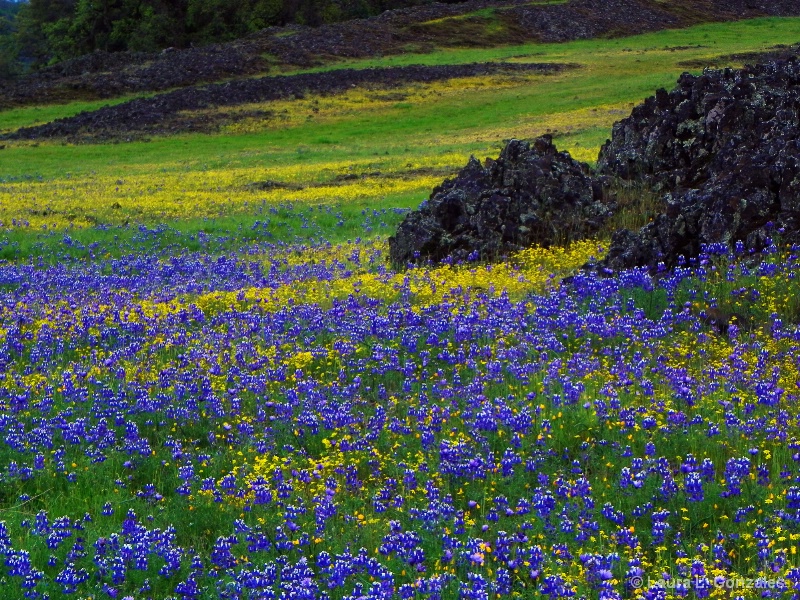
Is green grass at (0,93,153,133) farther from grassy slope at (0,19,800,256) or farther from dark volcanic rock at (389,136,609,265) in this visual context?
dark volcanic rock at (389,136,609,265)

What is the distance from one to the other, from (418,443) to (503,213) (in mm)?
7681

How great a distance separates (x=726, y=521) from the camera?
545 centimetres

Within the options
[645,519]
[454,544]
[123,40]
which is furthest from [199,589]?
[123,40]

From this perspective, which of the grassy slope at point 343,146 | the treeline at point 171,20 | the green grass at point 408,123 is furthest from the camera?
the treeline at point 171,20

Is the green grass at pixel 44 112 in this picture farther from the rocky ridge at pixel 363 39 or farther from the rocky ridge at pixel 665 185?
the rocky ridge at pixel 665 185

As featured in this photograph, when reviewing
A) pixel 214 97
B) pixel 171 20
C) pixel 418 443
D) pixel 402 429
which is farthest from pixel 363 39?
pixel 418 443

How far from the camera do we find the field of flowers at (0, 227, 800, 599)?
512cm

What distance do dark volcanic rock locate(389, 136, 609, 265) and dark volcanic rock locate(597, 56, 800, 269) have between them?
4.47 feet

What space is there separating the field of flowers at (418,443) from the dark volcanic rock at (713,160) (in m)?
0.64

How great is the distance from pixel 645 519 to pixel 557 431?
4.14 feet

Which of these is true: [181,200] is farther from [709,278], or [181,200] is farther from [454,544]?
[454,544]

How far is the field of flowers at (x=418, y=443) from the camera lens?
5.12 m

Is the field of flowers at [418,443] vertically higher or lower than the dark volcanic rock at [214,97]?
lower

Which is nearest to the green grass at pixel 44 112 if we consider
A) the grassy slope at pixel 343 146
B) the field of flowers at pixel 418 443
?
the grassy slope at pixel 343 146
